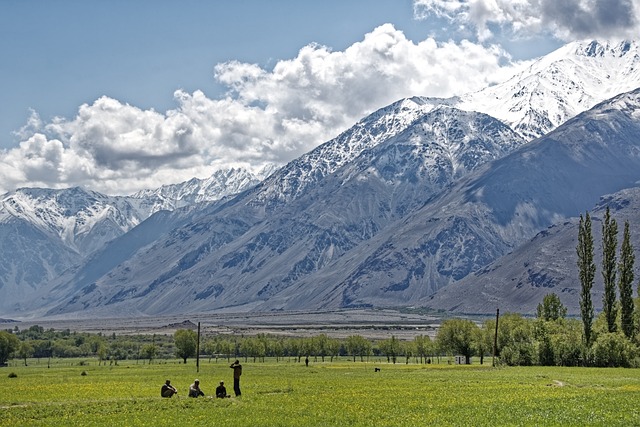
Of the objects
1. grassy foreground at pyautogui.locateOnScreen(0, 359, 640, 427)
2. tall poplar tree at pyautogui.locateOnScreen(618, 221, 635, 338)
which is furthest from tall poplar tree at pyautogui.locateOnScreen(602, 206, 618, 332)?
grassy foreground at pyautogui.locateOnScreen(0, 359, 640, 427)

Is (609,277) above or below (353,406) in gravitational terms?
above

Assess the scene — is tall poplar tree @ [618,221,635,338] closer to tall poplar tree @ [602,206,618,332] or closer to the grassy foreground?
tall poplar tree @ [602,206,618,332]

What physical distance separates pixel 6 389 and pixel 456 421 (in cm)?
5708

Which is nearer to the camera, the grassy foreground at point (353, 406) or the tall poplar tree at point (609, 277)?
the grassy foreground at point (353, 406)

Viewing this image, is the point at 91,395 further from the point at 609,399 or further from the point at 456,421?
the point at 609,399

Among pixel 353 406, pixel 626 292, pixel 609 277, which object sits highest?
pixel 609 277

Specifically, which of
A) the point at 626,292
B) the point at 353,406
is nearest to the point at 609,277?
the point at 626,292

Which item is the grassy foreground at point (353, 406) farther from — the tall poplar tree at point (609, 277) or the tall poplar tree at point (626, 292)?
the tall poplar tree at point (609, 277)

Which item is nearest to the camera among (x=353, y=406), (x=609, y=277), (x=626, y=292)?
(x=353, y=406)

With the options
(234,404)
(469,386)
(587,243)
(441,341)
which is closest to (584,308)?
(587,243)

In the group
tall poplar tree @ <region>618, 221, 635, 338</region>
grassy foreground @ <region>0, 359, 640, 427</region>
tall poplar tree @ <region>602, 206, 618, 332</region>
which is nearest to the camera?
grassy foreground @ <region>0, 359, 640, 427</region>

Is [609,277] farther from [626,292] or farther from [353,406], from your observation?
[353,406]

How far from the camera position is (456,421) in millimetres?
47406

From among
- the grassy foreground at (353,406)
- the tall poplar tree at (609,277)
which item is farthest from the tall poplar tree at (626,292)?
the grassy foreground at (353,406)
